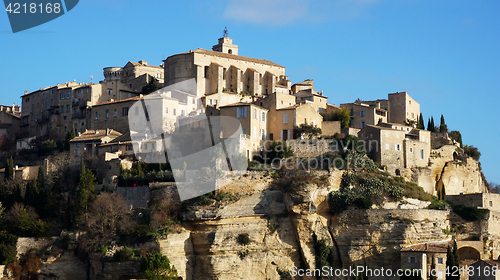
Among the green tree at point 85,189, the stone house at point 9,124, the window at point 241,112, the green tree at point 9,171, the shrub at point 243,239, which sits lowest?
the shrub at point 243,239

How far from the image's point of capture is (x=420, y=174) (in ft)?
183

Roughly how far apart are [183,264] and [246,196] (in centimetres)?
687

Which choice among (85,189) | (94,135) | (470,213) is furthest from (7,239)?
(470,213)

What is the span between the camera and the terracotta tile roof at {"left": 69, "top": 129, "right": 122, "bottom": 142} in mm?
62416

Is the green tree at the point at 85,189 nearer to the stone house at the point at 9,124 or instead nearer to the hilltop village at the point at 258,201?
the hilltop village at the point at 258,201

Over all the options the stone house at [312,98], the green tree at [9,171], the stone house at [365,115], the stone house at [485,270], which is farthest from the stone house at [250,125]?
the stone house at [485,270]

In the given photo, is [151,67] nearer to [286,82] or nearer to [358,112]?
[286,82]

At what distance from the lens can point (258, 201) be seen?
51.0 m

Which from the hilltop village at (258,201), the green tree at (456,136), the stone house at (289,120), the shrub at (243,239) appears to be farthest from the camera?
the green tree at (456,136)

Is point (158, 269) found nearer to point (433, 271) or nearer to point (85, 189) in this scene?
point (85, 189)

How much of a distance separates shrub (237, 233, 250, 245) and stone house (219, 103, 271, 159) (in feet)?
24.6

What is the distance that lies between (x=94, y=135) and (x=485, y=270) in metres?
36.3

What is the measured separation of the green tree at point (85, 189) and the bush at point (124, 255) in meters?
5.28

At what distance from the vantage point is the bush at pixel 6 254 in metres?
50.2
